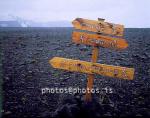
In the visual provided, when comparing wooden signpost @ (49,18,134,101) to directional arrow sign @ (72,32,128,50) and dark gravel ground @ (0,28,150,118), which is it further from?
dark gravel ground @ (0,28,150,118)

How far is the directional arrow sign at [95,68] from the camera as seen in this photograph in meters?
6.88

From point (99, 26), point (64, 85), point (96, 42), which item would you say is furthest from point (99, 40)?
point (64, 85)

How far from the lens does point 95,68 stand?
6957mm

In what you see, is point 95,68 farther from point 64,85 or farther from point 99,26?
point 64,85

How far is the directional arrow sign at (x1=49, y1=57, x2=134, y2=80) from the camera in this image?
6883 mm

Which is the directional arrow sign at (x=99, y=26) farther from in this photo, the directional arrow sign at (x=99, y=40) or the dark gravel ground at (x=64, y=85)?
the dark gravel ground at (x=64, y=85)

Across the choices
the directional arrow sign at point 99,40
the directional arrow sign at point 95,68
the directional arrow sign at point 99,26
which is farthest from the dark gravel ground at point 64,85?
the directional arrow sign at point 99,26

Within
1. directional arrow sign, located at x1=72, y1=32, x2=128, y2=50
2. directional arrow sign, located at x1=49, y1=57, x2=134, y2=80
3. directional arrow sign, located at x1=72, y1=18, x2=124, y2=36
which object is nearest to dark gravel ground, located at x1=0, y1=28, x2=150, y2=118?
directional arrow sign, located at x1=49, y1=57, x2=134, y2=80

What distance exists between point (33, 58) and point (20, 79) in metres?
3.97

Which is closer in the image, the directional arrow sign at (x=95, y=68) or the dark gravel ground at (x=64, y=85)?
the directional arrow sign at (x=95, y=68)

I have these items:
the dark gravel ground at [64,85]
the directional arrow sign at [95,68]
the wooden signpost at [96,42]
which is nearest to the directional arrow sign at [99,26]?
the wooden signpost at [96,42]

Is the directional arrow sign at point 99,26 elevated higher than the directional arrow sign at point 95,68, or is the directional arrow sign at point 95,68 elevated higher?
the directional arrow sign at point 99,26

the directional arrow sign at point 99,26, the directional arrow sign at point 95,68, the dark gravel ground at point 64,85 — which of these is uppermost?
the directional arrow sign at point 99,26

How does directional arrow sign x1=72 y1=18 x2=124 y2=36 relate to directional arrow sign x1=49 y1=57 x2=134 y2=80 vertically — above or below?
above
